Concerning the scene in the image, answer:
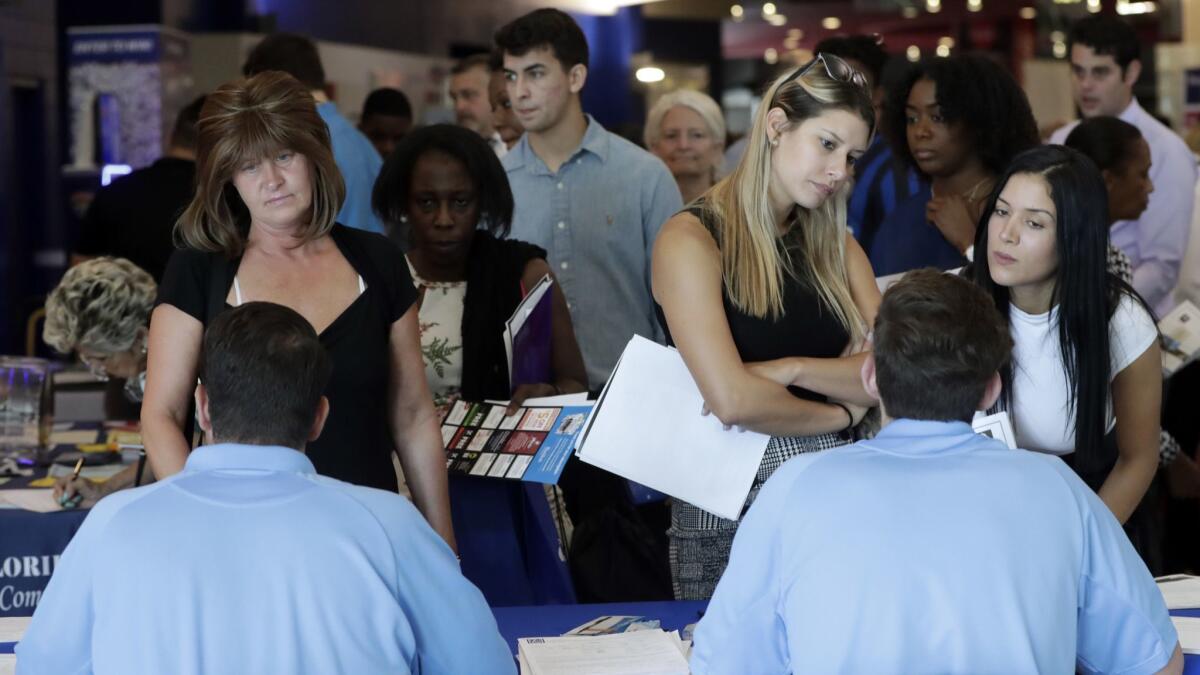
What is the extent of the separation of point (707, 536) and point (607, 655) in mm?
485

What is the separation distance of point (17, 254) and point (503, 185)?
6.97 meters

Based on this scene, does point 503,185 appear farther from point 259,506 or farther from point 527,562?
point 259,506

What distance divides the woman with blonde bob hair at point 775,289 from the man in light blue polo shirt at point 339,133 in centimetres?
218

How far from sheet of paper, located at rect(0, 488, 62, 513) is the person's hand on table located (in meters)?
0.02

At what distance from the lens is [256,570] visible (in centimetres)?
164

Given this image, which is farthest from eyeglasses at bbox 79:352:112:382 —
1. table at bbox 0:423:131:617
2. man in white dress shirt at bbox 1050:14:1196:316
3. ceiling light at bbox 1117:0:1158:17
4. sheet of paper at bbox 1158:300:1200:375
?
ceiling light at bbox 1117:0:1158:17

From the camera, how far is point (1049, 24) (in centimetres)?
1911

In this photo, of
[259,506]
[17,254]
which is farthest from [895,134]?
[17,254]

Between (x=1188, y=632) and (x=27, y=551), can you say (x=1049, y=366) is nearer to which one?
(x=1188, y=632)

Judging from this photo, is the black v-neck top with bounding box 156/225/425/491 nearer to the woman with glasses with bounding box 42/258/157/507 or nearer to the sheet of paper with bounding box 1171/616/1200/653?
the woman with glasses with bounding box 42/258/157/507

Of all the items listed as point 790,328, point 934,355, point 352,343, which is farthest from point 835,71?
point 352,343

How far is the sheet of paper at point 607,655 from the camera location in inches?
81.9

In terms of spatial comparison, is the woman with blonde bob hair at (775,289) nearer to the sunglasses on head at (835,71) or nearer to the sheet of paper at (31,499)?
the sunglasses on head at (835,71)

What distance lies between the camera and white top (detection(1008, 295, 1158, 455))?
8.36ft
